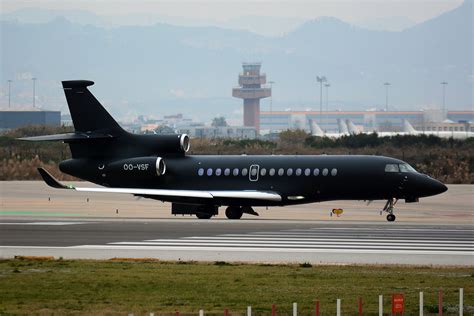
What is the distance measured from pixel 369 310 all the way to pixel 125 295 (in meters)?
5.00

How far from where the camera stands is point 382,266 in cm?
Answer: 2805

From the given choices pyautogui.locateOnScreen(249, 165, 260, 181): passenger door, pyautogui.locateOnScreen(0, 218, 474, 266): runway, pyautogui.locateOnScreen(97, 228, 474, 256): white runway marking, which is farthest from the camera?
pyautogui.locateOnScreen(249, 165, 260, 181): passenger door

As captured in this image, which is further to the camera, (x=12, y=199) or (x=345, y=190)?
(x=12, y=199)

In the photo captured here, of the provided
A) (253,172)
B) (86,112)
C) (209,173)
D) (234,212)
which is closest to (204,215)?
(234,212)

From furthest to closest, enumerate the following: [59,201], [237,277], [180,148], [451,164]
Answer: [451,164] < [59,201] < [180,148] < [237,277]

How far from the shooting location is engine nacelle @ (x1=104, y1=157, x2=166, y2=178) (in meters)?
48.5

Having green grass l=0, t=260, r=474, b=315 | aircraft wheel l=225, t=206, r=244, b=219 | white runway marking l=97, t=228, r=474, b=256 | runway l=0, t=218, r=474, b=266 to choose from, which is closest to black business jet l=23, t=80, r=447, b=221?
aircraft wheel l=225, t=206, r=244, b=219

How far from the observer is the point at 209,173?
4894cm

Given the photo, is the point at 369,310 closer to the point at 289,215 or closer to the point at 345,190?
the point at 345,190

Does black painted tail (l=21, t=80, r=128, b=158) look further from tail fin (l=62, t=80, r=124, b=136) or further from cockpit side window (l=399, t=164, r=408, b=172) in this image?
cockpit side window (l=399, t=164, r=408, b=172)

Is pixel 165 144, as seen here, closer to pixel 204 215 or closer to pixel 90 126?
pixel 90 126

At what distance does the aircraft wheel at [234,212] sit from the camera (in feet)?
156

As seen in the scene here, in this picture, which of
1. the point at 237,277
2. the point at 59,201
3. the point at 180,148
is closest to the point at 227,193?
the point at 180,148

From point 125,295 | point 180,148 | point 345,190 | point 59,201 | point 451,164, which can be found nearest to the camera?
point 125,295
